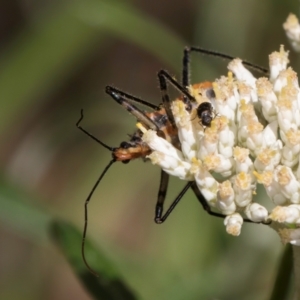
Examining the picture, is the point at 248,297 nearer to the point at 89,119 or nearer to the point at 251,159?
the point at 251,159

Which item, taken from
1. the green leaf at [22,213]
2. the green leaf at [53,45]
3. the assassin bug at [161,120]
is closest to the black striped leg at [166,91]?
the assassin bug at [161,120]

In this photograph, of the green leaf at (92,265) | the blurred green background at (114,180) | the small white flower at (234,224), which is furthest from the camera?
the blurred green background at (114,180)

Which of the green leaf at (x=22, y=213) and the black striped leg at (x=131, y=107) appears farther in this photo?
the green leaf at (x=22, y=213)

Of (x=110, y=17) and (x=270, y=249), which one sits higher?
(x=110, y=17)

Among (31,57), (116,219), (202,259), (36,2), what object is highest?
(36,2)

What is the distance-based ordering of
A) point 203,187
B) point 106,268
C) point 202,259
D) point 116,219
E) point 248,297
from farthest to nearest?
point 116,219, point 202,259, point 248,297, point 106,268, point 203,187

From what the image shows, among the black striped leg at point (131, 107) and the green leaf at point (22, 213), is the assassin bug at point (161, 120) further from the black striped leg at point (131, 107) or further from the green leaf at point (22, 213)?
the green leaf at point (22, 213)

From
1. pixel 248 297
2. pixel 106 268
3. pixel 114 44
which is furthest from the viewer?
pixel 114 44

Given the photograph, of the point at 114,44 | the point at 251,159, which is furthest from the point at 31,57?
the point at 114,44

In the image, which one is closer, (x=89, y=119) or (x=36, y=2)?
(x=89, y=119)
